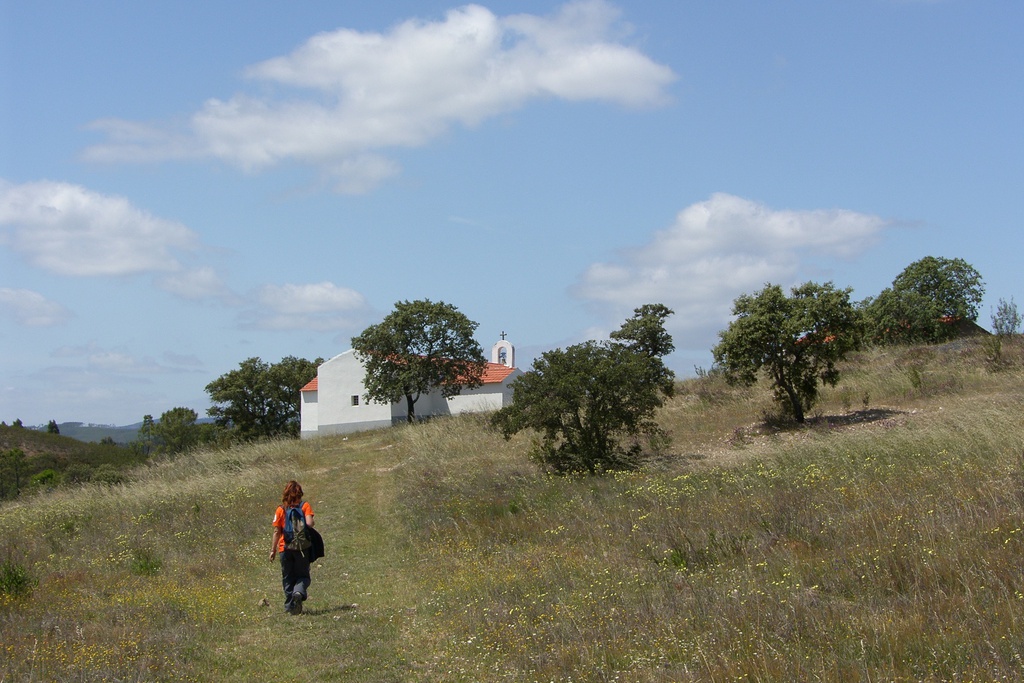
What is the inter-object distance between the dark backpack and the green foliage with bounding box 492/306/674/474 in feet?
29.2

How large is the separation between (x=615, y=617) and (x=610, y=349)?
1268cm

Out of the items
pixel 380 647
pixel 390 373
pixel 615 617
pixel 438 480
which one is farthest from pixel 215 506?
pixel 390 373

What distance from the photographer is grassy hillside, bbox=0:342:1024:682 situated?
5.90 m

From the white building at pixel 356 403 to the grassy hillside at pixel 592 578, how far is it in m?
30.4

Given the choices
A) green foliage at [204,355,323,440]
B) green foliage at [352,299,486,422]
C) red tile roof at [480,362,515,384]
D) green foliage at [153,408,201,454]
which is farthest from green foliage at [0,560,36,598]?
green foliage at [153,408,201,454]

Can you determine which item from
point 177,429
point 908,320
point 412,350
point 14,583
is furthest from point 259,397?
point 14,583

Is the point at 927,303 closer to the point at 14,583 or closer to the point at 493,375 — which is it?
the point at 493,375

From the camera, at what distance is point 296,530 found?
997 centimetres

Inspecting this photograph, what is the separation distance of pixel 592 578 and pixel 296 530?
378 centimetres

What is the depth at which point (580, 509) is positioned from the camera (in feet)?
41.7

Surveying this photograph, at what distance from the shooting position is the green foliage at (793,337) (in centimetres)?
2127

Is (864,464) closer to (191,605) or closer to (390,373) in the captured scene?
(191,605)

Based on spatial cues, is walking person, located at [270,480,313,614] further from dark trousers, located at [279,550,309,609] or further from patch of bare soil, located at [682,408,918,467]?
patch of bare soil, located at [682,408,918,467]

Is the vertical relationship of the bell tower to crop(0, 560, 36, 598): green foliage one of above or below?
above
